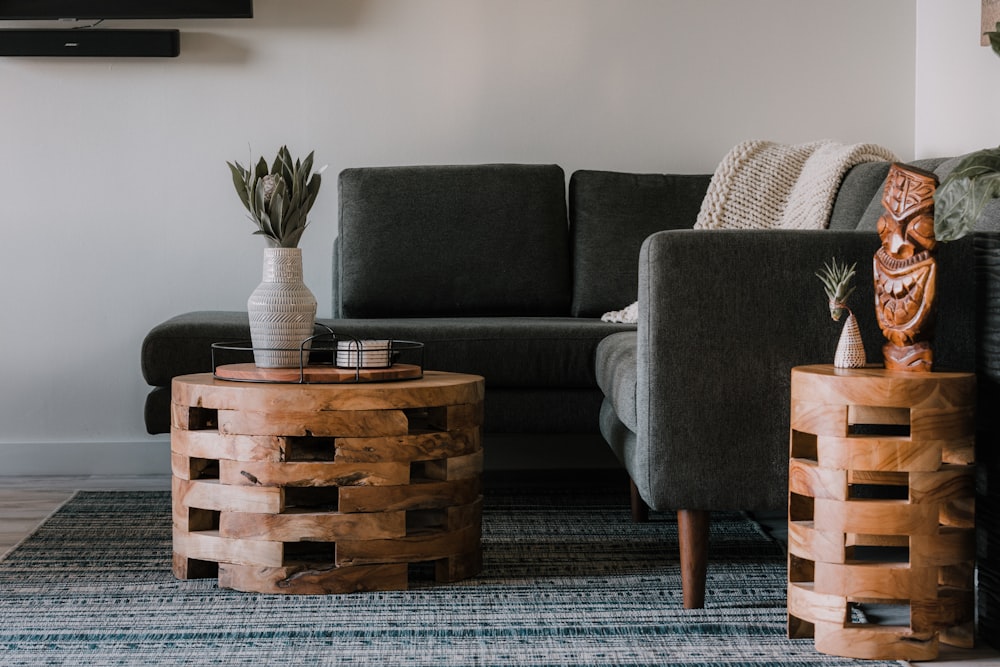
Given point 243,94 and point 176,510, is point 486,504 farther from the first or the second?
point 243,94

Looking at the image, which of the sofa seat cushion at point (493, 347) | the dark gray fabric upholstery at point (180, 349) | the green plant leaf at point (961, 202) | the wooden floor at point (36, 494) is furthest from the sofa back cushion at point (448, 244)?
the green plant leaf at point (961, 202)

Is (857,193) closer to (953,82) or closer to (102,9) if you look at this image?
(953,82)

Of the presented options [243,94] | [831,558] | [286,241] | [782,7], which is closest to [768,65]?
[782,7]

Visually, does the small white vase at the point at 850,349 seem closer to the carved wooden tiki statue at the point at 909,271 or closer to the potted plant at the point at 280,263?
the carved wooden tiki statue at the point at 909,271

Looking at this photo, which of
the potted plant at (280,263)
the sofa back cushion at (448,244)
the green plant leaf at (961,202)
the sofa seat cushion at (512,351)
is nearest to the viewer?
the green plant leaf at (961,202)

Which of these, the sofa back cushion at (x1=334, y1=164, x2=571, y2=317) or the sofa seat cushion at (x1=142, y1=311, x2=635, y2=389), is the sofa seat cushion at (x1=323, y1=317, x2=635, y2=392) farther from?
the sofa back cushion at (x1=334, y1=164, x2=571, y2=317)

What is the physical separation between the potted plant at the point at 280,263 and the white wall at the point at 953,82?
189 centimetres

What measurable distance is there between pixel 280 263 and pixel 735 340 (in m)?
0.90

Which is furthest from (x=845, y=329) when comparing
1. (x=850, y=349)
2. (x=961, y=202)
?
(x=961, y=202)

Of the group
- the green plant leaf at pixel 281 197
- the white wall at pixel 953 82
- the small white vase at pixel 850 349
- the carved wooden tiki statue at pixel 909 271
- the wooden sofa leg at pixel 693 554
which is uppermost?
the white wall at pixel 953 82

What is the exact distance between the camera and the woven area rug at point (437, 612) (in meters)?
1.69

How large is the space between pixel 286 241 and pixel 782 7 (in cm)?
210

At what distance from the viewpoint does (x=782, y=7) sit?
349 centimetres

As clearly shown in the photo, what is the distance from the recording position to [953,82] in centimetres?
322
